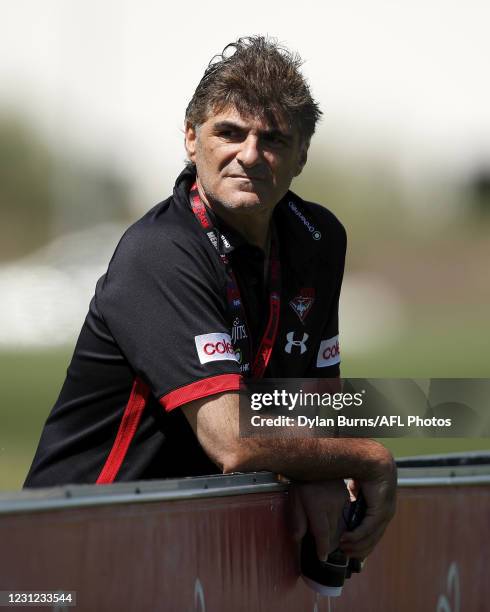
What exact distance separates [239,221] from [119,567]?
3.86ft

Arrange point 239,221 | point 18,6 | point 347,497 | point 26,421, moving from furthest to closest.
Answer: point 18,6, point 26,421, point 239,221, point 347,497

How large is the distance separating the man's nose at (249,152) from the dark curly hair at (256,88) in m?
0.08

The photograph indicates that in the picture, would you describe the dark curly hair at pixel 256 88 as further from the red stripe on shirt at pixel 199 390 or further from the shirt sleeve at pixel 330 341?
the red stripe on shirt at pixel 199 390

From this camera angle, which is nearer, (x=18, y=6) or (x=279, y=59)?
(x=279, y=59)

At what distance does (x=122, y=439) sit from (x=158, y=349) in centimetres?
32

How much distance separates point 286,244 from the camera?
357cm

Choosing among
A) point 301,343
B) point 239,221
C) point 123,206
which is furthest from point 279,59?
point 123,206

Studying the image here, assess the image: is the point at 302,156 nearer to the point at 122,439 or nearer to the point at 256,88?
the point at 256,88

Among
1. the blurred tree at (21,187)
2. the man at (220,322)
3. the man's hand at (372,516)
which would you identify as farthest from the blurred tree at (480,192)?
the man's hand at (372,516)

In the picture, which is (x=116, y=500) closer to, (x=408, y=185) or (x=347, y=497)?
(x=347, y=497)

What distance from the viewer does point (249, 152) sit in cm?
333

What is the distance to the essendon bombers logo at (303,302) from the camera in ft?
11.5

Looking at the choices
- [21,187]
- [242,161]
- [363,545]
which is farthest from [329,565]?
[21,187]

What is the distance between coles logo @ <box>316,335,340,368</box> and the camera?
12.1 feet
